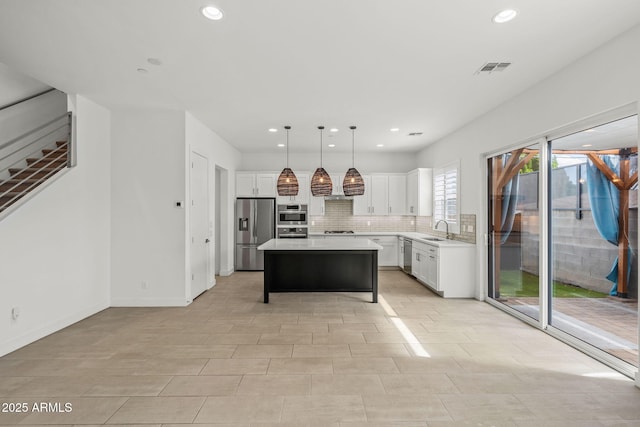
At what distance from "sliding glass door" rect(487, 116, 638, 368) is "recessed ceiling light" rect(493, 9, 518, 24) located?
146 cm

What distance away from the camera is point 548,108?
11.9ft

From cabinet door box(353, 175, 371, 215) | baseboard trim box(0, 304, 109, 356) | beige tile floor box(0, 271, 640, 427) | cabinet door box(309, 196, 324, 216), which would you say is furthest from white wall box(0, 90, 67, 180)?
cabinet door box(353, 175, 371, 215)

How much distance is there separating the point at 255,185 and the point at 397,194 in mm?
3478

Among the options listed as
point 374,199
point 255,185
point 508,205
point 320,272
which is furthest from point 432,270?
point 255,185

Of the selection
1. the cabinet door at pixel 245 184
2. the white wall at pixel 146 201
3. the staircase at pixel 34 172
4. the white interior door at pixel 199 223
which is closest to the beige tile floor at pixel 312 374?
the white wall at pixel 146 201

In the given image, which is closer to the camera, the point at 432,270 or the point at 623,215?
the point at 623,215

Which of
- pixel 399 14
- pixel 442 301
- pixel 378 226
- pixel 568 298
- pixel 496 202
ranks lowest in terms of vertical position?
pixel 442 301

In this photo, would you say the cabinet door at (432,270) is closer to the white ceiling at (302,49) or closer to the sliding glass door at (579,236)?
the sliding glass door at (579,236)

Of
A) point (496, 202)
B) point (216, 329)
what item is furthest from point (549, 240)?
point (216, 329)

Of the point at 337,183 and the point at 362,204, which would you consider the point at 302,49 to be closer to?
the point at 337,183

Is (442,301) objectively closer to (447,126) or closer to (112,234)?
(447,126)

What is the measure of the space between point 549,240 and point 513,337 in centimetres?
121

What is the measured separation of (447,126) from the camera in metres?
→ 5.78

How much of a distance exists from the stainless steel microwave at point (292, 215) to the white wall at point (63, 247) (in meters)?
3.64
